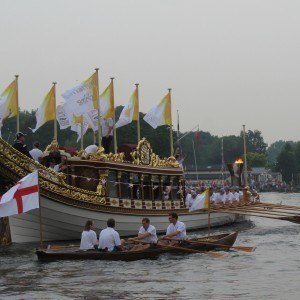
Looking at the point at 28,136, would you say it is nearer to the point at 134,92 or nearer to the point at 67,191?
the point at 134,92

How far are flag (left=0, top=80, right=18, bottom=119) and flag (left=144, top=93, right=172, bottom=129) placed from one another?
9023 millimetres

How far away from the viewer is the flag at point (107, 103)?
3813 cm

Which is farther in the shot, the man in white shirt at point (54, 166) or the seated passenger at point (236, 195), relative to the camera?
the seated passenger at point (236, 195)

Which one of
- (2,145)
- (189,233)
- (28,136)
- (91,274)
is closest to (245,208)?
(189,233)

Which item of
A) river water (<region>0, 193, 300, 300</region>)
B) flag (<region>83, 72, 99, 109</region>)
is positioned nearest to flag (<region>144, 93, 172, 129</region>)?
flag (<region>83, 72, 99, 109</region>)

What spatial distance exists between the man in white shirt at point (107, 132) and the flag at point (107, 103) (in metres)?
0.41

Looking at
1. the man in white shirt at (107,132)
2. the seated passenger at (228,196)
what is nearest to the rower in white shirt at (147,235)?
the man in white shirt at (107,132)

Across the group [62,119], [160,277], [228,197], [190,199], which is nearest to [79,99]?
[62,119]

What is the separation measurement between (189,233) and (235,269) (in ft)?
51.4

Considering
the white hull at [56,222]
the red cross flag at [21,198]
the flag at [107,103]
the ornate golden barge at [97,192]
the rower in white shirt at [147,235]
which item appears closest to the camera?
the red cross flag at [21,198]

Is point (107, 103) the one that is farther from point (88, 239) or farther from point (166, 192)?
point (88, 239)

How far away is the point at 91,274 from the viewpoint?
73.9 ft

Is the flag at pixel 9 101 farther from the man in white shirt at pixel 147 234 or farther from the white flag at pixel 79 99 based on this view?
the man in white shirt at pixel 147 234

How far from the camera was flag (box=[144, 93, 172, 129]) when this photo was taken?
4076 centimetres
